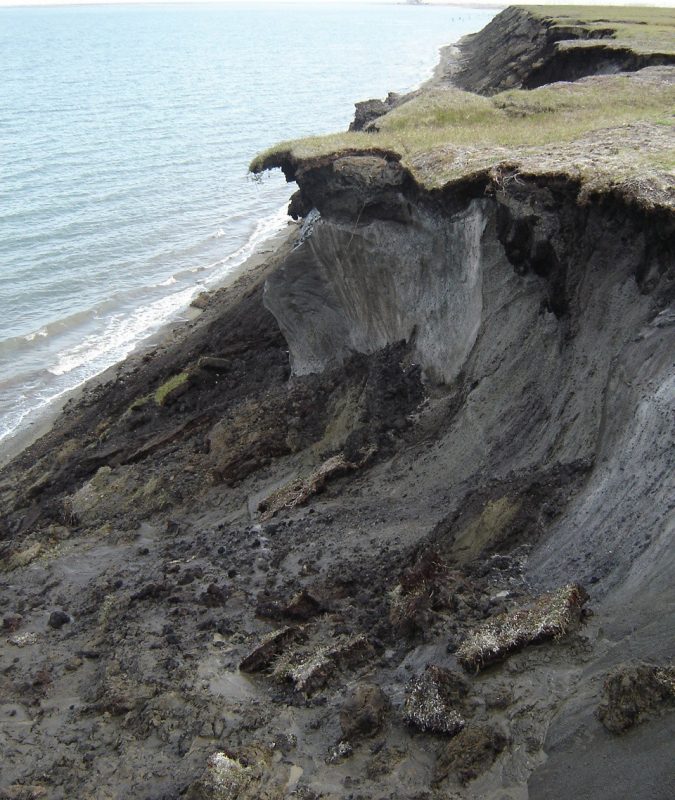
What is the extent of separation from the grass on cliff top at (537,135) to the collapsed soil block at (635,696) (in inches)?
275

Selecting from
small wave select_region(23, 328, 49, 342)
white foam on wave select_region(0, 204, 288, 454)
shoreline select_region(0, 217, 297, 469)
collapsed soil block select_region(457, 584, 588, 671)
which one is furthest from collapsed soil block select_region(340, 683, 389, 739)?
small wave select_region(23, 328, 49, 342)

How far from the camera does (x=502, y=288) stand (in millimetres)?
14195

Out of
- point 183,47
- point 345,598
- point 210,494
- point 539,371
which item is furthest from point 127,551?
point 183,47

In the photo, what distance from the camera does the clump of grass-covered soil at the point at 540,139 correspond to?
1283cm

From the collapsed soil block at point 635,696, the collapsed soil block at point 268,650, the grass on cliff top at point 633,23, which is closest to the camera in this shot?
the collapsed soil block at point 635,696

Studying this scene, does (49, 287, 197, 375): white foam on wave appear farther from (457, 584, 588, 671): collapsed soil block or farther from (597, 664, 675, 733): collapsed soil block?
(597, 664, 675, 733): collapsed soil block

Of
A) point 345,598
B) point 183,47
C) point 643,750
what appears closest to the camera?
point 643,750

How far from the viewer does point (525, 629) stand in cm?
906

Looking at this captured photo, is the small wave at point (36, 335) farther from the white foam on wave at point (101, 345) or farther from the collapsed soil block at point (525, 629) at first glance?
the collapsed soil block at point (525, 629)

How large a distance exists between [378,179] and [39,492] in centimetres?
1054

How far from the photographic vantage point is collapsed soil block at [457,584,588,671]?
895 cm

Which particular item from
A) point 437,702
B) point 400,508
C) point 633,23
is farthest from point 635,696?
point 633,23

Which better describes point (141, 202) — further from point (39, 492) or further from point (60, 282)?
point (39, 492)

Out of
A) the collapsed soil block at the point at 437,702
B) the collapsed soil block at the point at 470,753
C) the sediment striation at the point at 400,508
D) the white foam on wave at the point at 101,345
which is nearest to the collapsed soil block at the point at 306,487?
the sediment striation at the point at 400,508
